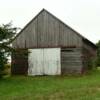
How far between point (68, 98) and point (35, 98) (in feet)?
5.16

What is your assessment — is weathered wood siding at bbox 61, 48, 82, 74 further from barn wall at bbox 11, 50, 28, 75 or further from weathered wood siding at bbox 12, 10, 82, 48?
barn wall at bbox 11, 50, 28, 75

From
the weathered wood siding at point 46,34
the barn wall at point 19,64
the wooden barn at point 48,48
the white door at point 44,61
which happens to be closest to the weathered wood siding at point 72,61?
the wooden barn at point 48,48

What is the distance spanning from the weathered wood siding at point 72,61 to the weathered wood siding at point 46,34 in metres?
0.75

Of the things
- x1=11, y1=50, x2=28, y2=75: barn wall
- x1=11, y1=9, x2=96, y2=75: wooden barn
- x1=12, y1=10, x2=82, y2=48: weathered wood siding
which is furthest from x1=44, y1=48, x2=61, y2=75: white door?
x1=11, y1=50, x2=28, y2=75: barn wall

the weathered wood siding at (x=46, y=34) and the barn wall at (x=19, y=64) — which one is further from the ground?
the weathered wood siding at (x=46, y=34)

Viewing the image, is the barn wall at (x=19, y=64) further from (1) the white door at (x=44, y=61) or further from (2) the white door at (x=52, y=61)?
(2) the white door at (x=52, y=61)

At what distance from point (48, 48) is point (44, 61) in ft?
4.26

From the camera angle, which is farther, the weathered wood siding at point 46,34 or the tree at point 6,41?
the weathered wood siding at point 46,34

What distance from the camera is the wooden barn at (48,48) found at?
33456 millimetres

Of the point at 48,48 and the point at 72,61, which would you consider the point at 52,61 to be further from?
the point at 72,61

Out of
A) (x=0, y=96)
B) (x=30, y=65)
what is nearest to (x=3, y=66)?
(x=30, y=65)

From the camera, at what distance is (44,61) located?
34.2 meters

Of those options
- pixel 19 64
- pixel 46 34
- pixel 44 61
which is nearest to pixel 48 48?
pixel 44 61

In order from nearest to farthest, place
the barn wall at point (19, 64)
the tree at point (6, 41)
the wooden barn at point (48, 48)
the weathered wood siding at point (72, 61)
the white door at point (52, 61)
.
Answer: the tree at point (6, 41)
the weathered wood siding at point (72, 61)
the wooden barn at point (48, 48)
the white door at point (52, 61)
the barn wall at point (19, 64)
